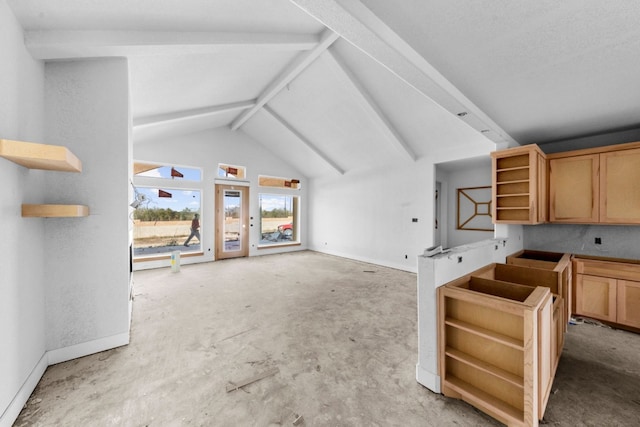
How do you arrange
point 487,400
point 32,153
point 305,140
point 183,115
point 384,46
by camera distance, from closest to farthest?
point 32,153 → point 487,400 → point 384,46 → point 183,115 → point 305,140

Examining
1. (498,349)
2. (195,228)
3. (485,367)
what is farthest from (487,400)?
(195,228)

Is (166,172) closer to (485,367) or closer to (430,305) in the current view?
(430,305)

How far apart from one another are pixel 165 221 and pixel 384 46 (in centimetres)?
626

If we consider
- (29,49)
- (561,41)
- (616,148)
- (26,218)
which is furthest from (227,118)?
(616,148)

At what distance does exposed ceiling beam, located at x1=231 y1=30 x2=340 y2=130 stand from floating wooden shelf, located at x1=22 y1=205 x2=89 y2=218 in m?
3.46

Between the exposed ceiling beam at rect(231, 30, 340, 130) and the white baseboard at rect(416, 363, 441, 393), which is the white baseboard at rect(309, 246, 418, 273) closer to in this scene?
the white baseboard at rect(416, 363, 441, 393)

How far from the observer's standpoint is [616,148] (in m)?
2.82

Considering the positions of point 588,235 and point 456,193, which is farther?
point 456,193

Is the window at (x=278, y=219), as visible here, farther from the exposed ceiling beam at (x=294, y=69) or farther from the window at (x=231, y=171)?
the exposed ceiling beam at (x=294, y=69)

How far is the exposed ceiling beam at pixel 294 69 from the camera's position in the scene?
3.34m

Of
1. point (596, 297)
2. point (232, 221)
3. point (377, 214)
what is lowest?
point (596, 297)

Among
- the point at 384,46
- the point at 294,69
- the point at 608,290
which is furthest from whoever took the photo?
the point at 294,69

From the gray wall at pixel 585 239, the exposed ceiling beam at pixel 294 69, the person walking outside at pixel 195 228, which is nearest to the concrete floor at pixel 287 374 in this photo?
the gray wall at pixel 585 239

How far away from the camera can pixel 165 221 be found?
595cm
